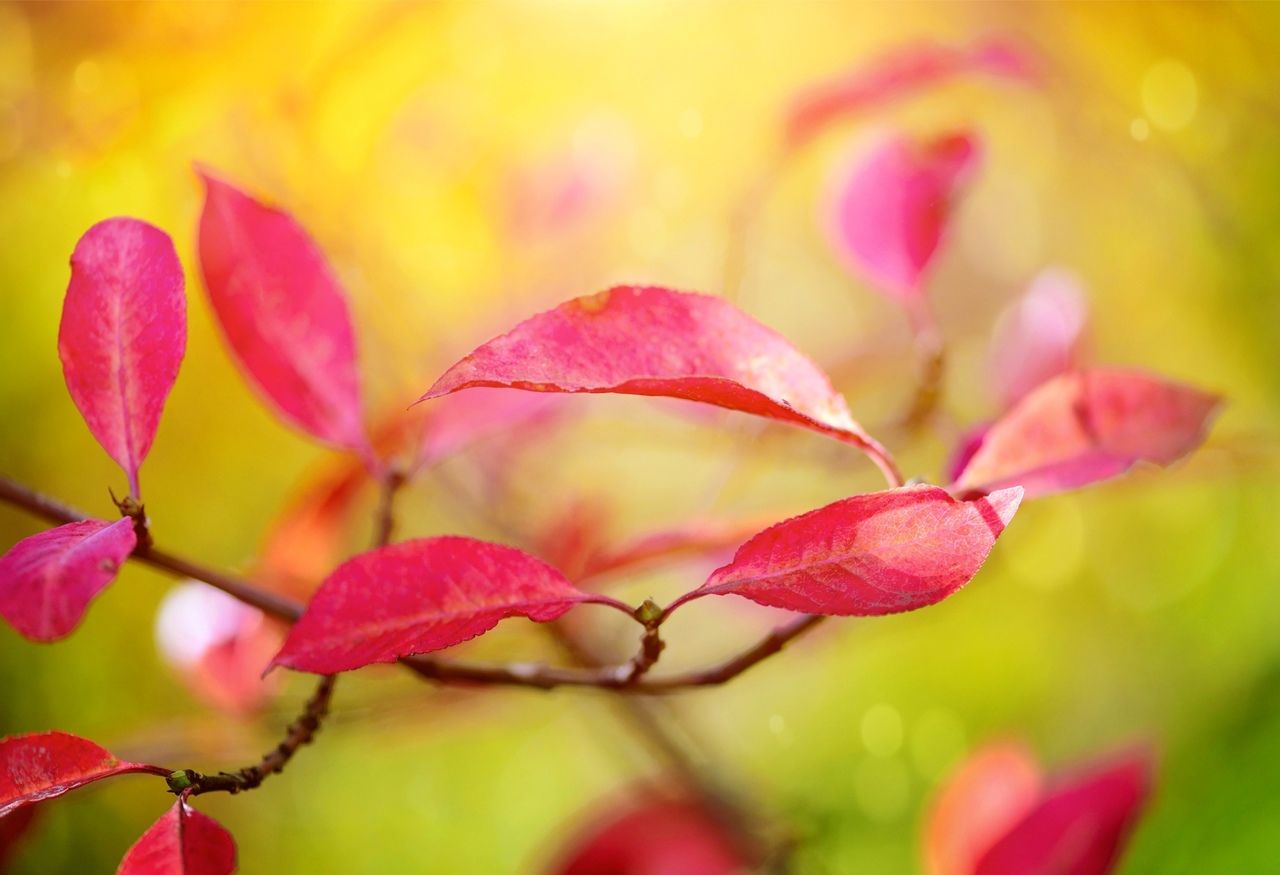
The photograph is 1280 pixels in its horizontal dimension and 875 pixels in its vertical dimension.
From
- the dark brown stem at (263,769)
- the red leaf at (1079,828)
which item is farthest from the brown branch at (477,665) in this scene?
the red leaf at (1079,828)

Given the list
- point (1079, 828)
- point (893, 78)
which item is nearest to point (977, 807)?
point (1079, 828)

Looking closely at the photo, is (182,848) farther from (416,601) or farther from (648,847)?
(648,847)

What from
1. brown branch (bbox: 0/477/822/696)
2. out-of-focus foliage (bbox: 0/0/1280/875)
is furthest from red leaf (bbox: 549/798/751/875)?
brown branch (bbox: 0/477/822/696)

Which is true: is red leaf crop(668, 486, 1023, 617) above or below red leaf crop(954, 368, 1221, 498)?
below

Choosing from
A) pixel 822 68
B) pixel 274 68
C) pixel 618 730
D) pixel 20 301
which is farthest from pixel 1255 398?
pixel 20 301

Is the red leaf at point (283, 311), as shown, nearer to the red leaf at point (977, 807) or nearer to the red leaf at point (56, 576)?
the red leaf at point (56, 576)

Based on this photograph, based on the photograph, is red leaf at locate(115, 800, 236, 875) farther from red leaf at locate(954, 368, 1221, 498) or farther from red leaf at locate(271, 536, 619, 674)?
red leaf at locate(954, 368, 1221, 498)

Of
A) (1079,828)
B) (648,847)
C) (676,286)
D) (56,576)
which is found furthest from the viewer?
(676,286)
